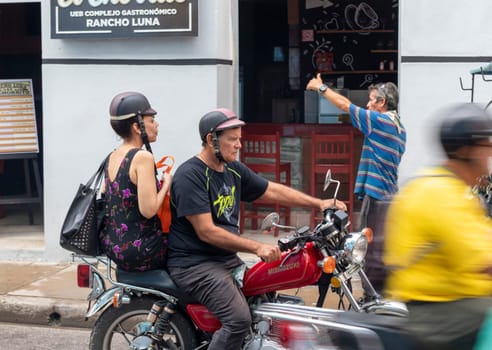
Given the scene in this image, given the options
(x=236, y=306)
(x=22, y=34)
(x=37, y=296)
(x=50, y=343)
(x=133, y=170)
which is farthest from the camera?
(x=22, y=34)

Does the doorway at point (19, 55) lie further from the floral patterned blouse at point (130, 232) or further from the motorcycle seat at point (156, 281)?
the motorcycle seat at point (156, 281)

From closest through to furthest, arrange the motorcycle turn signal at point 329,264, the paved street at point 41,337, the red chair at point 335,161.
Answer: the motorcycle turn signal at point 329,264, the paved street at point 41,337, the red chair at point 335,161

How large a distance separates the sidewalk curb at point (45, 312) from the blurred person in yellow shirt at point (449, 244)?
4.40 m

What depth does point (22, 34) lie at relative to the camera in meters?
12.0

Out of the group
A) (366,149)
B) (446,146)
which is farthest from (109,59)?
(446,146)

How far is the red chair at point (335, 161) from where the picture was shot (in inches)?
371

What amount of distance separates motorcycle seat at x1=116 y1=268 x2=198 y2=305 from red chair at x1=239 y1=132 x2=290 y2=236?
4.70m

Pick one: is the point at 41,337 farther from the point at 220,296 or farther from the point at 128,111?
the point at 220,296

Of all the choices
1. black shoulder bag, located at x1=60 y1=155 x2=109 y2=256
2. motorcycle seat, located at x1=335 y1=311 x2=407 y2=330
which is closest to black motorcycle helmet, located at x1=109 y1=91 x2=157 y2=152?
black shoulder bag, located at x1=60 y1=155 x2=109 y2=256

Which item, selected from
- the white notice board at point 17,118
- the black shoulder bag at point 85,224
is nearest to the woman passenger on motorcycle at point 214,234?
the black shoulder bag at point 85,224

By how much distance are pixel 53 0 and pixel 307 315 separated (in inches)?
231

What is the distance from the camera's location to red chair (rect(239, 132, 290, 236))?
9.68 m

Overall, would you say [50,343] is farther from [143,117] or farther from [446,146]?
[446,146]

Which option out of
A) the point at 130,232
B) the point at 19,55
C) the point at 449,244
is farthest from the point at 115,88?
the point at 449,244
